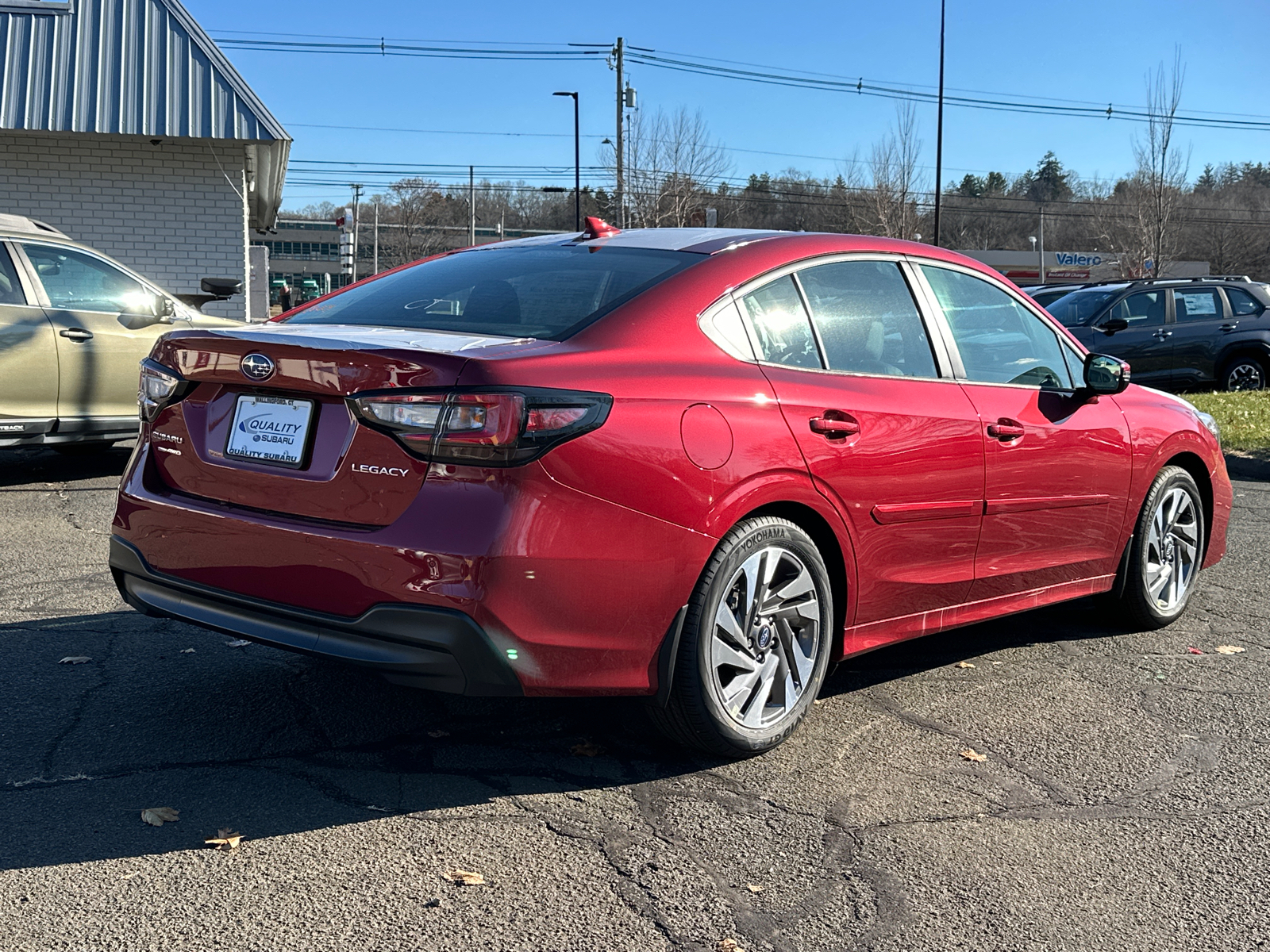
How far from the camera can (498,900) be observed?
283 cm

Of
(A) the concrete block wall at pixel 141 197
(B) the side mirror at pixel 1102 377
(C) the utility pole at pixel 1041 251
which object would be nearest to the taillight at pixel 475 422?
(B) the side mirror at pixel 1102 377

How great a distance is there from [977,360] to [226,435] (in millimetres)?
2738

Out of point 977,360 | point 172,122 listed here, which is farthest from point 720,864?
point 172,122

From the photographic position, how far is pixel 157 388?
3721 millimetres

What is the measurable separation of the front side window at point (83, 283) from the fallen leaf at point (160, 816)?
6411 mm

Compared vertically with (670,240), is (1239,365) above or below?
above

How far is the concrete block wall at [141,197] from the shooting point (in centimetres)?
1483

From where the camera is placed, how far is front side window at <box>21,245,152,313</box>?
860cm

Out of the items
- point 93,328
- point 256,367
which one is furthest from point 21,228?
point 256,367

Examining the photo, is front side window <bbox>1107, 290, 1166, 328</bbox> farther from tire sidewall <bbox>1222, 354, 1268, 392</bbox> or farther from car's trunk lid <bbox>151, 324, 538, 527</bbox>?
car's trunk lid <bbox>151, 324, 538, 527</bbox>

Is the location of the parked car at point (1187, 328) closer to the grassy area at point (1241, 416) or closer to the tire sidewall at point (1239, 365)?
the tire sidewall at point (1239, 365)

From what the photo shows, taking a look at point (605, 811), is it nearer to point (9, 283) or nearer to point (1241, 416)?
point (9, 283)

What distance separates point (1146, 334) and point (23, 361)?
1390cm

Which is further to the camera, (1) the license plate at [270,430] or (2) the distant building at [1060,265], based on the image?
(2) the distant building at [1060,265]
